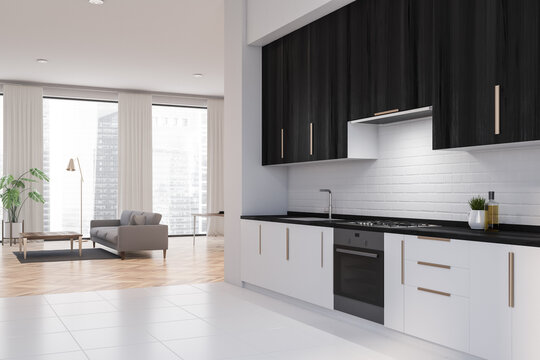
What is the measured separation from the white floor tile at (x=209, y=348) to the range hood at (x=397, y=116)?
2.03 meters

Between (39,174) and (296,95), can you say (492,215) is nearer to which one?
(296,95)

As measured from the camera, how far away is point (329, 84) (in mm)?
5152

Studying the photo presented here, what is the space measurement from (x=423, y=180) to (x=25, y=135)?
31.1ft

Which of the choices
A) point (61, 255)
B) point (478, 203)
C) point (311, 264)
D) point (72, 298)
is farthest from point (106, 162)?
point (478, 203)

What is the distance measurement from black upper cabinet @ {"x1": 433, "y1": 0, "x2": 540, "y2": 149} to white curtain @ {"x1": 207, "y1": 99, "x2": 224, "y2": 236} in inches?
386

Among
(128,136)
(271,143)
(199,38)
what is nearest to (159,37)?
(199,38)

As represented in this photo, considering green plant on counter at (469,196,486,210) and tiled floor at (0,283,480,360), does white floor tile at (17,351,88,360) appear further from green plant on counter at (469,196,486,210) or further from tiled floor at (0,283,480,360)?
green plant on counter at (469,196,486,210)

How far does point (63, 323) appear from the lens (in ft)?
14.6

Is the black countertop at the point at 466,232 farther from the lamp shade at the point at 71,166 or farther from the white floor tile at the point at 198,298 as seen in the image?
the lamp shade at the point at 71,166

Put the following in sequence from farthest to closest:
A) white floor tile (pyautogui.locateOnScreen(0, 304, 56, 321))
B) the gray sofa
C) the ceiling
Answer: the gray sofa < the ceiling < white floor tile (pyautogui.locateOnScreen(0, 304, 56, 321))

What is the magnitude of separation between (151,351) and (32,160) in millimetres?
9164

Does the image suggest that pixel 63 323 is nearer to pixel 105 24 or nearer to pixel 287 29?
pixel 287 29

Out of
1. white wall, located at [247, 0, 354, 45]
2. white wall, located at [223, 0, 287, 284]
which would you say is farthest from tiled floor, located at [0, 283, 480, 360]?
white wall, located at [247, 0, 354, 45]

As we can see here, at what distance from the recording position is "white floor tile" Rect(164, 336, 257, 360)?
3574 mm
